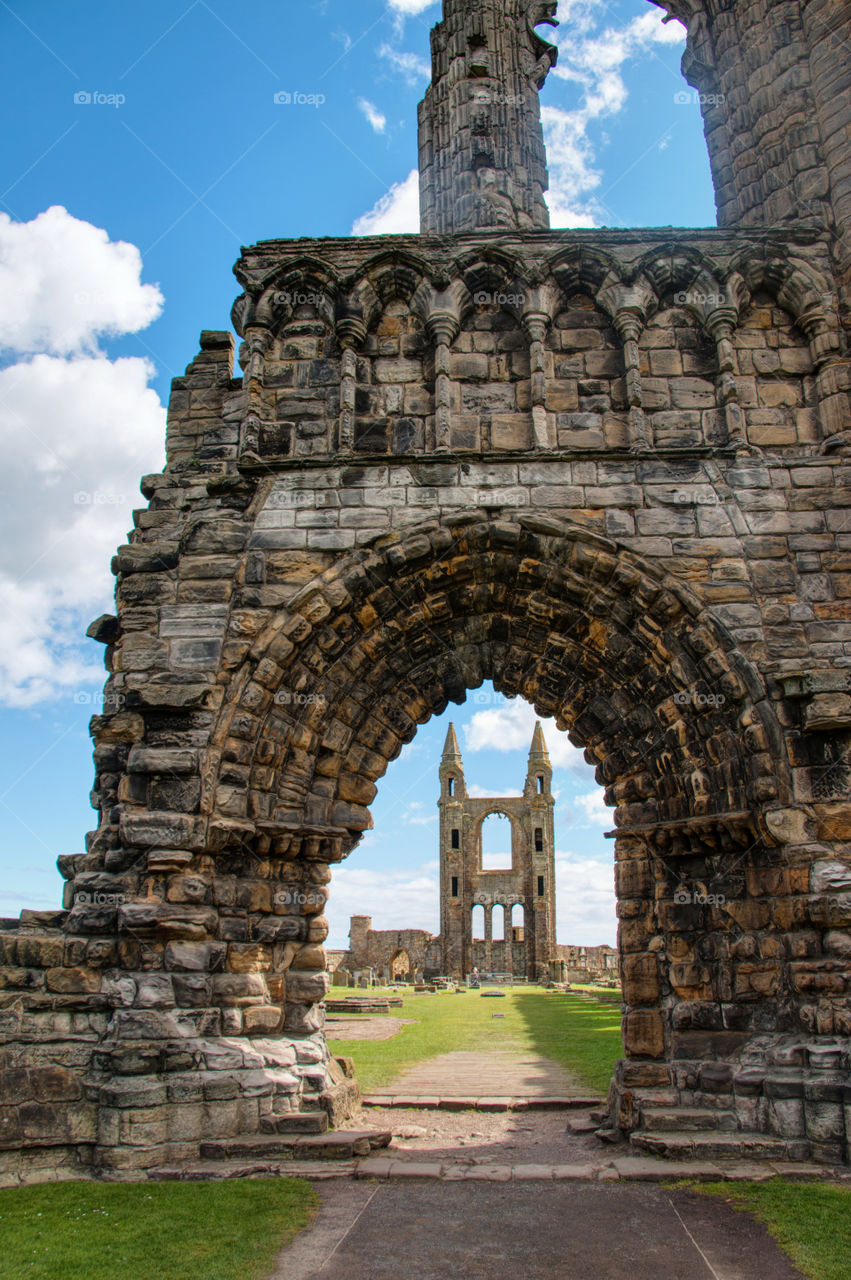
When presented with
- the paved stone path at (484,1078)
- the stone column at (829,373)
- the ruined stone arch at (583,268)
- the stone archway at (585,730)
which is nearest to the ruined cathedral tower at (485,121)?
the ruined stone arch at (583,268)

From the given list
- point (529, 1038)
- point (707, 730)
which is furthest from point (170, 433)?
point (529, 1038)

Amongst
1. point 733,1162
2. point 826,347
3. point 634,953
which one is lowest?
point 733,1162

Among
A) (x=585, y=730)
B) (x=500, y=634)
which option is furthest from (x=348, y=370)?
(x=585, y=730)

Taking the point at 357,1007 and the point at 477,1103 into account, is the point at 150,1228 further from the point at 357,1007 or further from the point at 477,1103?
the point at 357,1007

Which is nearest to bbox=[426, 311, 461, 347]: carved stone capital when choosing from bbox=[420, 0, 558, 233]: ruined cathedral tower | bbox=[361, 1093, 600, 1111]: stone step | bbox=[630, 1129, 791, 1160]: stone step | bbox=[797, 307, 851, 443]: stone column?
bbox=[420, 0, 558, 233]: ruined cathedral tower

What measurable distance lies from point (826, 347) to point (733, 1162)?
21.4 ft

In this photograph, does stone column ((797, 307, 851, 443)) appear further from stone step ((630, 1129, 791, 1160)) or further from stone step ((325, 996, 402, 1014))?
stone step ((325, 996, 402, 1014))

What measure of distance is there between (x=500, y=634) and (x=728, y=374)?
3086 mm

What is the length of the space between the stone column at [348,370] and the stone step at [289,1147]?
211 inches

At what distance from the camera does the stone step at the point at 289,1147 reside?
5.64 m

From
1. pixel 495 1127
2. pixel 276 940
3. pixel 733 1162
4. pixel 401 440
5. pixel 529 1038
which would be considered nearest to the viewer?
pixel 733 1162

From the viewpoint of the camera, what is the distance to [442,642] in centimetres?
782

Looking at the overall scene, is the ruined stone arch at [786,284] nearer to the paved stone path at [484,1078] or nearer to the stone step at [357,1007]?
the paved stone path at [484,1078]

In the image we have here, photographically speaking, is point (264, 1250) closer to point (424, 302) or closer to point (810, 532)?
point (810, 532)
